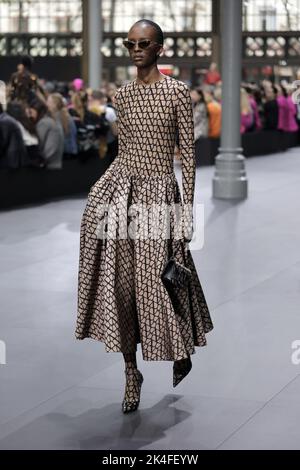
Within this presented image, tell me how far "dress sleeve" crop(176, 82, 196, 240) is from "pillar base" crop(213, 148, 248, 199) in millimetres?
10261

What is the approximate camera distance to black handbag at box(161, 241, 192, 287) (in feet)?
19.0

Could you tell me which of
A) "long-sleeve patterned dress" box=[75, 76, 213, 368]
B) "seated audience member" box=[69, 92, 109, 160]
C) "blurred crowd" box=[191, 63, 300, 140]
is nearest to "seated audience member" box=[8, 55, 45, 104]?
"seated audience member" box=[69, 92, 109, 160]

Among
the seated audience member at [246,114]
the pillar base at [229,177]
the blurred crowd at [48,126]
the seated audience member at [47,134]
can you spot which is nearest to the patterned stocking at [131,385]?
the blurred crowd at [48,126]

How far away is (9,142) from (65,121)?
1.70 meters

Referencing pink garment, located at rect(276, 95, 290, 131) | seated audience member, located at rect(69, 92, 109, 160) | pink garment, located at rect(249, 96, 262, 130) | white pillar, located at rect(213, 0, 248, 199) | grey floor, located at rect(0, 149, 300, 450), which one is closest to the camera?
grey floor, located at rect(0, 149, 300, 450)

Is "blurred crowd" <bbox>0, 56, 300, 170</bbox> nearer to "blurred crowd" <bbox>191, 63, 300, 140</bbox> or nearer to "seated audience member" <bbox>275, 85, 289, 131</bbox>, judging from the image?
"blurred crowd" <bbox>191, 63, 300, 140</bbox>

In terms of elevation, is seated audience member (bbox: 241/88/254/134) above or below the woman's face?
below

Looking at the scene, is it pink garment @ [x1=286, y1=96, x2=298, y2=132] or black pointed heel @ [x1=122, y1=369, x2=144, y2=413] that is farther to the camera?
pink garment @ [x1=286, y1=96, x2=298, y2=132]

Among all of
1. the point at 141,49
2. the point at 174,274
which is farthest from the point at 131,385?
the point at 141,49

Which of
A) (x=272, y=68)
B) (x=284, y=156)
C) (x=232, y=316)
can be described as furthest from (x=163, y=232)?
(x=272, y=68)

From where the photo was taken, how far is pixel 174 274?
580cm

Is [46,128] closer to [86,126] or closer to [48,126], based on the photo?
[48,126]

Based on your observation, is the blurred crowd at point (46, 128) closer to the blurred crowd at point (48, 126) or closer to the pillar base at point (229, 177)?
the blurred crowd at point (48, 126)

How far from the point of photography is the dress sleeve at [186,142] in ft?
19.2
